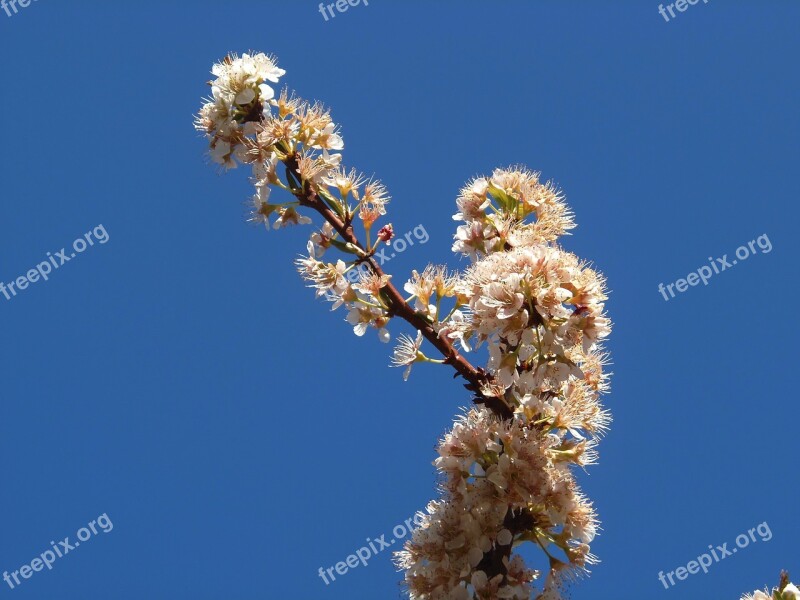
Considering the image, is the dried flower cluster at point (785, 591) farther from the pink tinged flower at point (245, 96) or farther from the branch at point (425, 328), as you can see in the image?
the pink tinged flower at point (245, 96)

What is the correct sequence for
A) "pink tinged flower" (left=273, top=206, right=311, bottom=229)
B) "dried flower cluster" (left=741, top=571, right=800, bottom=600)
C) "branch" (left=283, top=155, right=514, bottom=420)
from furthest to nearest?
"pink tinged flower" (left=273, top=206, right=311, bottom=229) < "branch" (left=283, top=155, right=514, bottom=420) < "dried flower cluster" (left=741, top=571, right=800, bottom=600)

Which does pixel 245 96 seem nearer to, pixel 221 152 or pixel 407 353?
pixel 221 152

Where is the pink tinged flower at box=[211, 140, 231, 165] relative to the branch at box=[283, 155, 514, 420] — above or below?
above

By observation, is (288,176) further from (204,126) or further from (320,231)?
(204,126)

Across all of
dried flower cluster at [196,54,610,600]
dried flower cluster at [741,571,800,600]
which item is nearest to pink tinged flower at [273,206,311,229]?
dried flower cluster at [196,54,610,600]

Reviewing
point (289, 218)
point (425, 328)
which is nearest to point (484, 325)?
point (425, 328)

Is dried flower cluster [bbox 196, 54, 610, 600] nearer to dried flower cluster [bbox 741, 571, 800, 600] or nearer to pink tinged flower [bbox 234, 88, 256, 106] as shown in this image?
pink tinged flower [bbox 234, 88, 256, 106]

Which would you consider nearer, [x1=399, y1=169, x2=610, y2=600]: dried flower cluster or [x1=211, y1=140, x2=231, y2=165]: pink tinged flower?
[x1=399, y1=169, x2=610, y2=600]: dried flower cluster

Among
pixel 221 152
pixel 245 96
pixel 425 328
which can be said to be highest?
pixel 245 96
